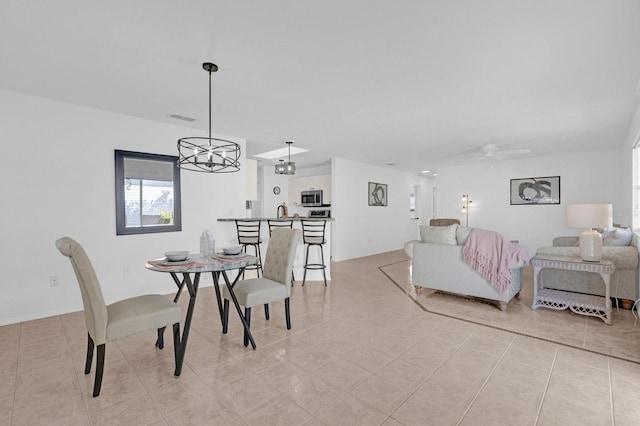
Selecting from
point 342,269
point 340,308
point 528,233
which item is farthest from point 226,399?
point 528,233

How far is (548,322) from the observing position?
3.21m

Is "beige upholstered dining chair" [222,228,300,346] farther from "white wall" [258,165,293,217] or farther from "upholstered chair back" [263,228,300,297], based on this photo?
"white wall" [258,165,293,217]

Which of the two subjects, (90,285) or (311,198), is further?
(311,198)

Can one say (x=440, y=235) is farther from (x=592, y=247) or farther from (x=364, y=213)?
(x=364, y=213)

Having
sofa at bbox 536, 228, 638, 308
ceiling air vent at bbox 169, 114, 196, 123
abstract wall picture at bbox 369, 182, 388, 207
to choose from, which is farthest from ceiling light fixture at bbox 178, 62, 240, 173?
sofa at bbox 536, 228, 638, 308

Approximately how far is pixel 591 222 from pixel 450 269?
1.69 metres

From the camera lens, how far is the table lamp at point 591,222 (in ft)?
11.1

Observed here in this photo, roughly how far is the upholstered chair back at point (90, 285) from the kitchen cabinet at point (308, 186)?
5.97 meters

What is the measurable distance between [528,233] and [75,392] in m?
8.39

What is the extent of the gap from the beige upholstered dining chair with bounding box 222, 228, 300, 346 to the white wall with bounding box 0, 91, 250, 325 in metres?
1.82

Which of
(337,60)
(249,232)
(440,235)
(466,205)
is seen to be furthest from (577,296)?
(466,205)

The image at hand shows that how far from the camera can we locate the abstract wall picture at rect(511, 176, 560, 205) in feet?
22.6

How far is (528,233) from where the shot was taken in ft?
23.8

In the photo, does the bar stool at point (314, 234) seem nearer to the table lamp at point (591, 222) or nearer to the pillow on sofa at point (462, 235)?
the pillow on sofa at point (462, 235)
